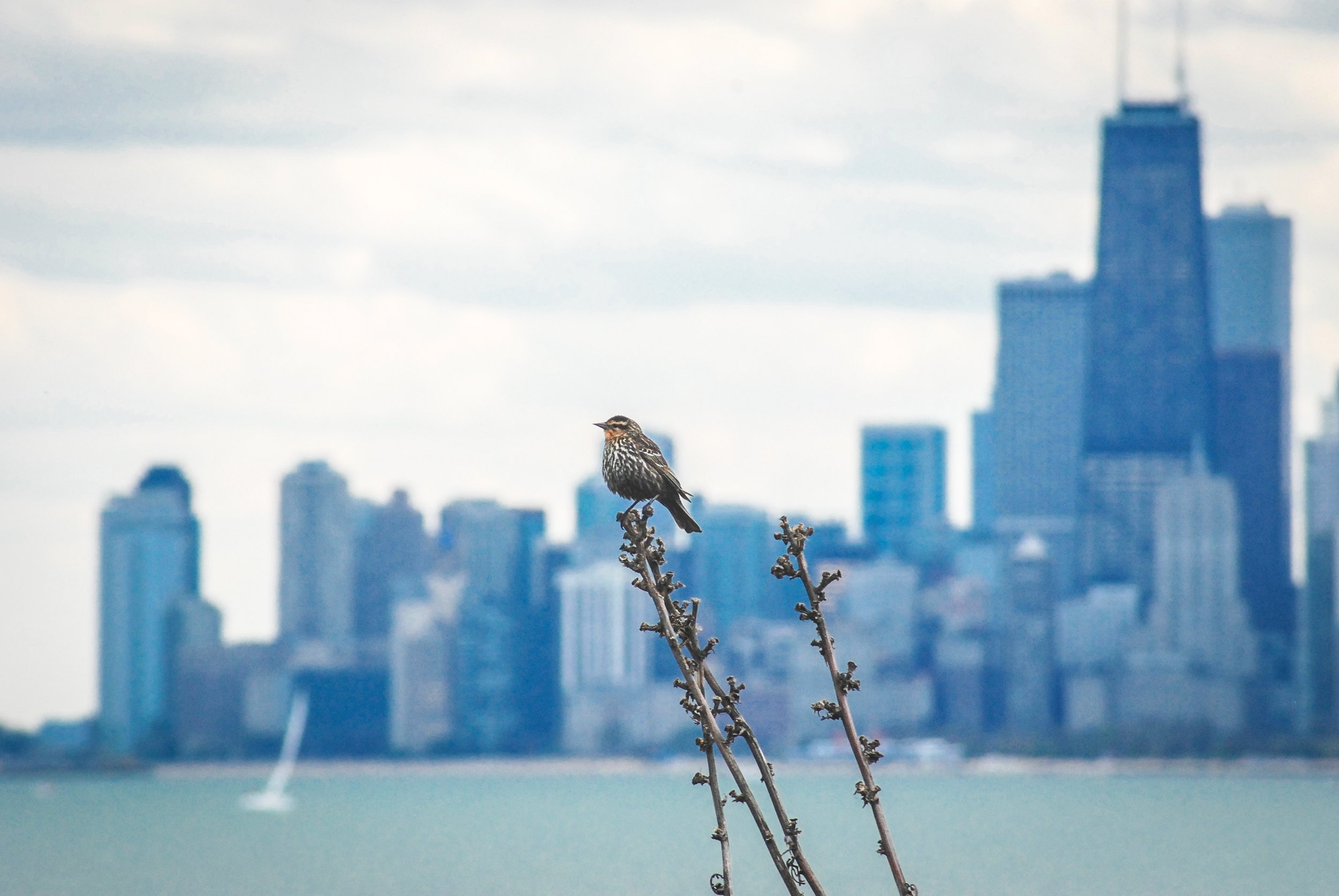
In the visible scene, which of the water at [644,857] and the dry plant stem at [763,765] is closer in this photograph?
the dry plant stem at [763,765]

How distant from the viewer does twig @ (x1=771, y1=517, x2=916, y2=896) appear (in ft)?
39.9

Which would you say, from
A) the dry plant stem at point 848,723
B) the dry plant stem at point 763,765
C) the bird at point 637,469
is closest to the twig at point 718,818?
the dry plant stem at point 763,765

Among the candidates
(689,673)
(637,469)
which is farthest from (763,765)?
(637,469)

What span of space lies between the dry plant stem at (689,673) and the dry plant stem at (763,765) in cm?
7

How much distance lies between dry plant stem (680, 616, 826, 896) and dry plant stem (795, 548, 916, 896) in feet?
1.21

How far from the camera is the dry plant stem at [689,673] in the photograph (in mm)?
12266

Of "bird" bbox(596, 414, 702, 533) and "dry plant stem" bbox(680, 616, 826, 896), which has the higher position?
"bird" bbox(596, 414, 702, 533)

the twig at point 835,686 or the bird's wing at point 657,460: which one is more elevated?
the bird's wing at point 657,460

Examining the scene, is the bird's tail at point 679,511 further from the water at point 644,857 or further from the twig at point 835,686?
the water at point 644,857

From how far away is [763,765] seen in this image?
39.8 ft

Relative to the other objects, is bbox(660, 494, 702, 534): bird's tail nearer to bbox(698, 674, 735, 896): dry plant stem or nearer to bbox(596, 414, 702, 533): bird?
bbox(596, 414, 702, 533): bird

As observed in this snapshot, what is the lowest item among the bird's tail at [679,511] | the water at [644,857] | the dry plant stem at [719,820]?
the water at [644,857]

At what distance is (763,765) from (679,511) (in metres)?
3.29

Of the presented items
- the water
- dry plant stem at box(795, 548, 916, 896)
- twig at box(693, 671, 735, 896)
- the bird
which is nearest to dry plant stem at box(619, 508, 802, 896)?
twig at box(693, 671, 735, 896)
